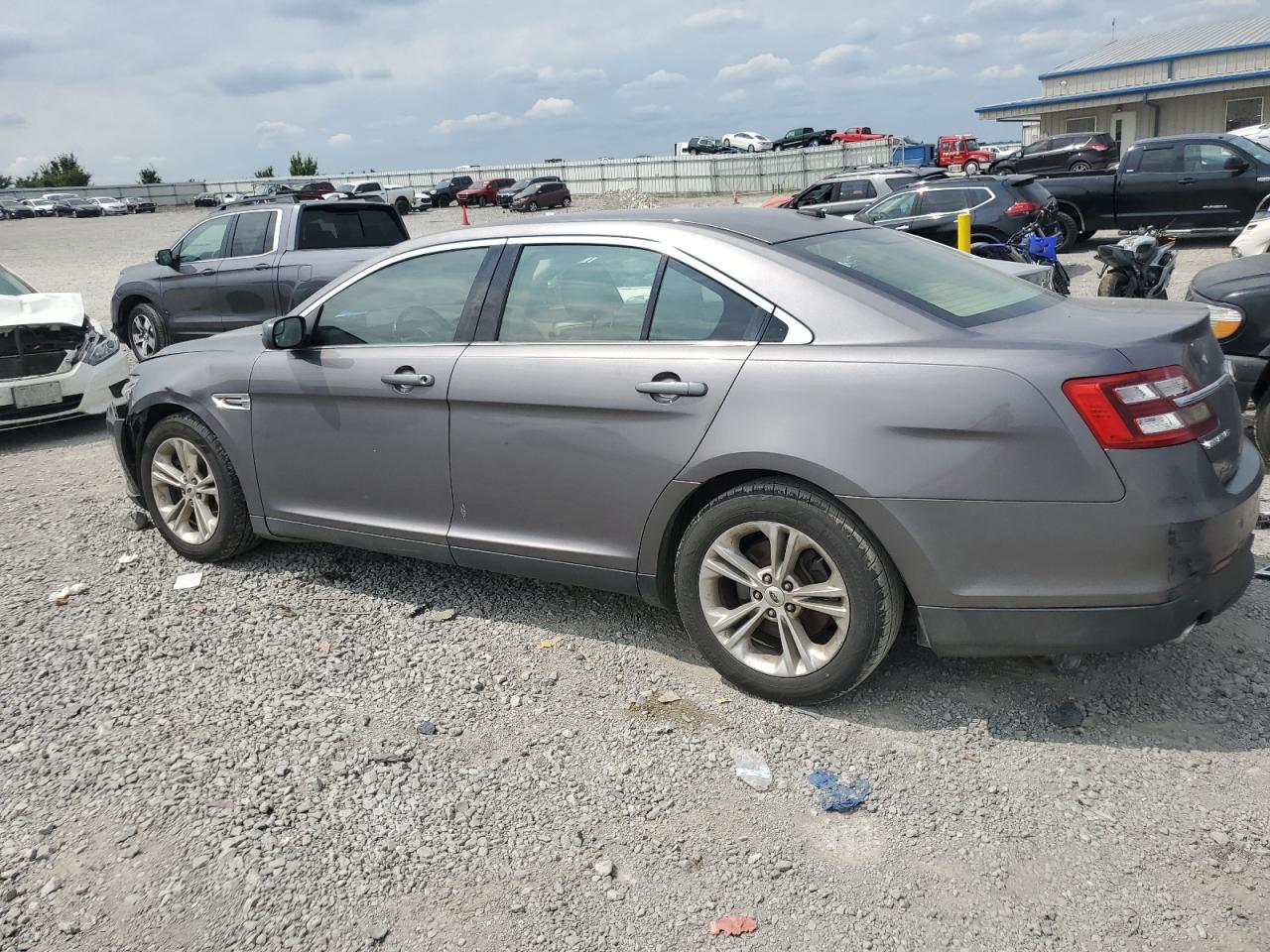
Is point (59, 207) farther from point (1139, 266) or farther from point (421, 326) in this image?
point (421, 326)

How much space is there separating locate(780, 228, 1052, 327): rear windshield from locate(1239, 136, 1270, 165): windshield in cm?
1506

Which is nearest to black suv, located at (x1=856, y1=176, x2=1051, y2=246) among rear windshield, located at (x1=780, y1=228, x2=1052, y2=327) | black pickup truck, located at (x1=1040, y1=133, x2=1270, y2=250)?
black pickup truck, located at (x1=1040, y1=133, x2=1270, y2=250)

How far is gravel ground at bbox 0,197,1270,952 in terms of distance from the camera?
8.93 ft

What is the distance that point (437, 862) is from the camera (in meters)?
2.96

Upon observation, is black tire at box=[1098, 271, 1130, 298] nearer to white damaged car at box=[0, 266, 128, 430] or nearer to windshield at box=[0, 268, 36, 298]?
white damaged car at box=[0, 266, 128, 430]

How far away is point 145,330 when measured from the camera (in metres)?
12.3

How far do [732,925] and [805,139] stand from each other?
55.0 m

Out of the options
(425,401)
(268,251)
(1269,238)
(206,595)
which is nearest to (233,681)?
(206,595)

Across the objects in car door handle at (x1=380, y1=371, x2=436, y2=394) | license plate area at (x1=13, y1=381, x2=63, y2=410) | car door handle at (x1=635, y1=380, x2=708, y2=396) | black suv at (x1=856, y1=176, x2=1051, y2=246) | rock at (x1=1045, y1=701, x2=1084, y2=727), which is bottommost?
rock at (x1=1045, y1=701, x2=1084, y2=727)

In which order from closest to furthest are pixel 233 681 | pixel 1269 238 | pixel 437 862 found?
pixel 437 862 < pixel 233 681 < pixel 1269 238

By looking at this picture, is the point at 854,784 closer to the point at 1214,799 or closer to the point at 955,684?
the point at 955,684

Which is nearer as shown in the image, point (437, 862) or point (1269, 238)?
point (437, 862)

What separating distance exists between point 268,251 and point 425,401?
25.2 feet

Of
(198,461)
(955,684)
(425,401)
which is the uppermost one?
(425,401)
